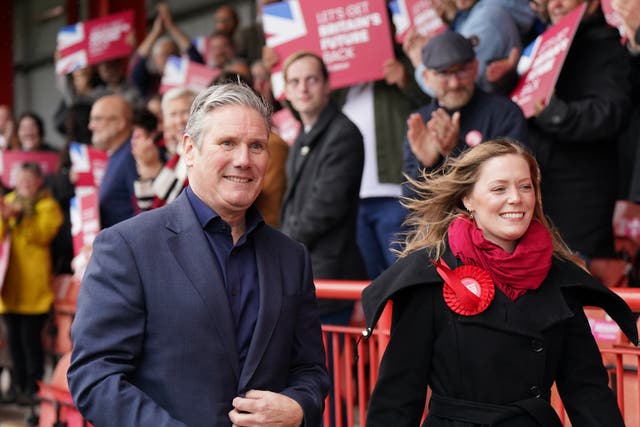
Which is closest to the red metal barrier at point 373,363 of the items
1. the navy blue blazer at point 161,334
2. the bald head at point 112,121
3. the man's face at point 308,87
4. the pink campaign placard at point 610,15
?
the navy blue blazer at point 161,334

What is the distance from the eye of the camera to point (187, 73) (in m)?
8.38

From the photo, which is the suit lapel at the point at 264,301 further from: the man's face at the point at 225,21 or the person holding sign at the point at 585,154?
the man's face at the point at 225,21

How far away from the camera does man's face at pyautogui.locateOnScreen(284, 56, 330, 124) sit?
5.70 m

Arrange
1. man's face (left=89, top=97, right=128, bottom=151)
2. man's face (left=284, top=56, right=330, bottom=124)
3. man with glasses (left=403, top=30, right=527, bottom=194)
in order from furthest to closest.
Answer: man's face (left=89, top=97, right=128, bottom=151) < man's face (left=284, top=56, right=330, bottom=124) < man with glasses (left=403, top=30, right=527, bottom=194)

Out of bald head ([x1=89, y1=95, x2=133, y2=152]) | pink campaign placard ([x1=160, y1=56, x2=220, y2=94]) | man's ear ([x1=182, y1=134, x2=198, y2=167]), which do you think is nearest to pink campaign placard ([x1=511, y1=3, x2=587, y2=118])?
bald head ([x1=89, y1=95, x2=133, y2=152])

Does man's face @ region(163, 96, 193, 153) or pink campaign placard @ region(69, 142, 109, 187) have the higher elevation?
man's face @ region(163, 96, 193, 153)

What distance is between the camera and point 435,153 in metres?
5.11

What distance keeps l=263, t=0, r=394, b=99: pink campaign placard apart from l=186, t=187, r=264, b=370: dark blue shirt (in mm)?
3448

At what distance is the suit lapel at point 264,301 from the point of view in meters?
2.71

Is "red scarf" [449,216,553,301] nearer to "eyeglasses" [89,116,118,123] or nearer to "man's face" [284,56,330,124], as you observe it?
"man's face" [284,56,330,124]

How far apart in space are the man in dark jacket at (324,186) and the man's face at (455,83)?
568mm

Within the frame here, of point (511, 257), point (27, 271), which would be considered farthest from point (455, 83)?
point (27, 271)

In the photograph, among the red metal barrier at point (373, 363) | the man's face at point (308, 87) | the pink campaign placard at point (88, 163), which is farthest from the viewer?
the pink campaign placard at point (88, 163)

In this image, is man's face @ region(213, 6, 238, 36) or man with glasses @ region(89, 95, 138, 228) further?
man's face @ region(213, 6, 238, 36)
